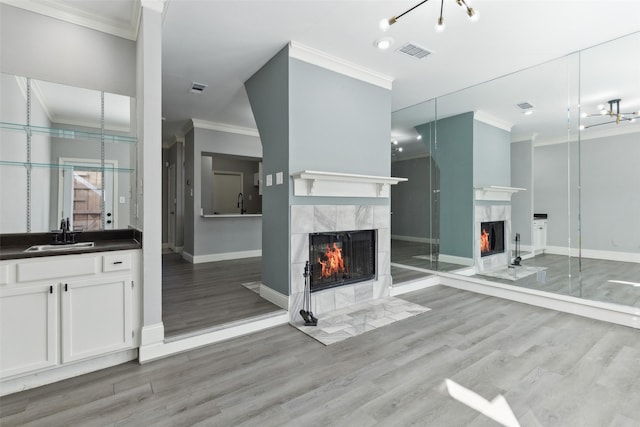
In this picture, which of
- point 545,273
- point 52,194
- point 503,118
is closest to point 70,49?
point 52,194

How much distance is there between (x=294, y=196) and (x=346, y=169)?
0.80 meters

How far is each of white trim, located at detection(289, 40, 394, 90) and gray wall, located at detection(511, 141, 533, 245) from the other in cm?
200

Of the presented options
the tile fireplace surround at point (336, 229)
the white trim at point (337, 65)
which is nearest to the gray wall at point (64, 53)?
the white trim at point (337, 65)

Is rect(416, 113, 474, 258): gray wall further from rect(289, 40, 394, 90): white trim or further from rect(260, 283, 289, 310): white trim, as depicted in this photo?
rect(260, 283, 289, 310): white trim

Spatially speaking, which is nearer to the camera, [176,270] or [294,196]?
[294,196]

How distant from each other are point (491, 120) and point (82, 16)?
5.05m

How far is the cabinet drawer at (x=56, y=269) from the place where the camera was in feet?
6.26

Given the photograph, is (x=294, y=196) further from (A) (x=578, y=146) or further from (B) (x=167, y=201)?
(B) (x=167, y=201)

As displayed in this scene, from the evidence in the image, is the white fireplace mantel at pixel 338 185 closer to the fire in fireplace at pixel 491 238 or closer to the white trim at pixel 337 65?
the white trim at pixel 337 65

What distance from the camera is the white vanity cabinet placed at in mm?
1867

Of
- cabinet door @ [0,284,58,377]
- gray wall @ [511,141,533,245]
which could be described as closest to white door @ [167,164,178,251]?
cabinet door @ [0,284,58,377]

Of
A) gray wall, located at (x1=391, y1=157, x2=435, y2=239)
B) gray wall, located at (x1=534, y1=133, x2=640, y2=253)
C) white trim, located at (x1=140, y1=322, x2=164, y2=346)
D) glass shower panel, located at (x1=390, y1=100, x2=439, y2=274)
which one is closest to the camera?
white trim, located at (x1=140, y1=322, x2=164, y2=346)

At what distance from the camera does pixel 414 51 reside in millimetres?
3223

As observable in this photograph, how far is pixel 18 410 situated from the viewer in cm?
174
